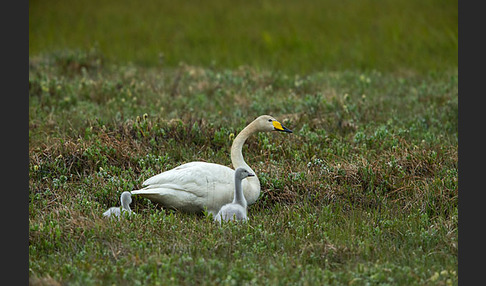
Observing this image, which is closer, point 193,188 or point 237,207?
point 237,207

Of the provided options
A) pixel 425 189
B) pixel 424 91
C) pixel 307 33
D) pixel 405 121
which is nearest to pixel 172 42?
pixel 307 33

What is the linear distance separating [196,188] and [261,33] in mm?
12978

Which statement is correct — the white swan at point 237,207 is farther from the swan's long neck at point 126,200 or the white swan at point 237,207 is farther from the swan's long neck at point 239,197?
the swan's long neck at point 126,200

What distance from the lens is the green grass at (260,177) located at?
623cm

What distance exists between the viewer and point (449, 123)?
1148 cm

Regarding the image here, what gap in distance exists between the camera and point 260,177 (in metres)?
8.49

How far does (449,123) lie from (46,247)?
289 inches

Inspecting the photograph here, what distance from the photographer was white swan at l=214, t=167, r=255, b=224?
7357mm

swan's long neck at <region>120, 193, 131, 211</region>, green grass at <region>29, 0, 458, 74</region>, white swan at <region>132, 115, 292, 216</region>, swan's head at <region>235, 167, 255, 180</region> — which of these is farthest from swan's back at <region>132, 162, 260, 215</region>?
green grass at <region>29, 0, 458, 74</region>

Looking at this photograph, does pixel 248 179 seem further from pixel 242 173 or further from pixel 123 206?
pixel 123 206

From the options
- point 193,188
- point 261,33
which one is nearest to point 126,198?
point 193,188

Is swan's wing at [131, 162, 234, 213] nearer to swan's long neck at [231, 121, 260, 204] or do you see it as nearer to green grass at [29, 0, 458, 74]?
swan's long neck at [231, 121, 260, 204]

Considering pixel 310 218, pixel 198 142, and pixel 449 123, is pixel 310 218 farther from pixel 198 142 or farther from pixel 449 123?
pixel 449 123

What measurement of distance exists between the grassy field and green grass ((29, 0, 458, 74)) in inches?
3.6
